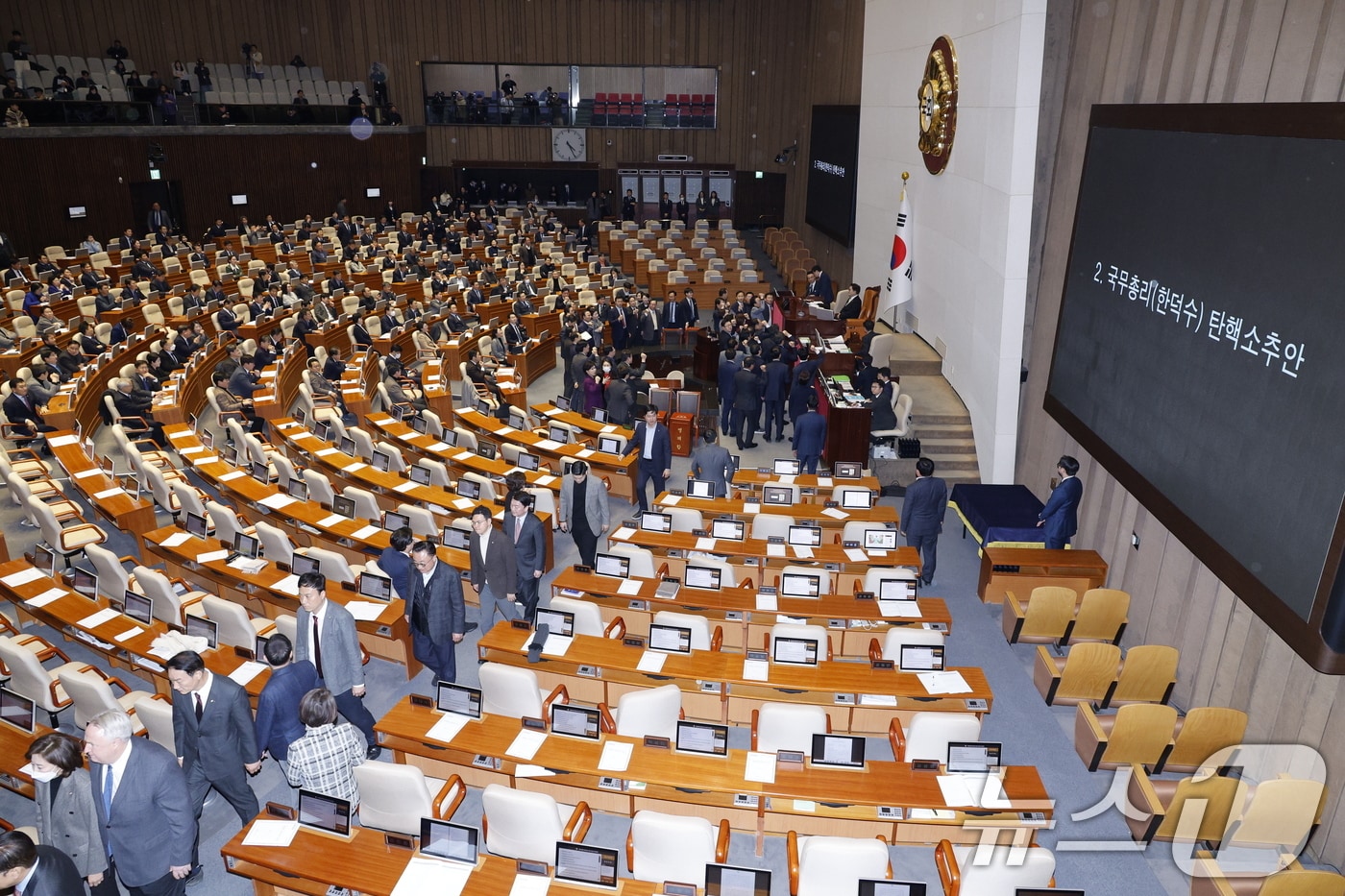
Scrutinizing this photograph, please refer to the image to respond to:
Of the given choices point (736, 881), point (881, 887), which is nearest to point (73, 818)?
point (736, 881)

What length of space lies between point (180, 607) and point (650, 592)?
4.06 metres

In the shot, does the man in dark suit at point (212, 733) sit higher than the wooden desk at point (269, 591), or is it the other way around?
the man in dark suit at point (212, 733)

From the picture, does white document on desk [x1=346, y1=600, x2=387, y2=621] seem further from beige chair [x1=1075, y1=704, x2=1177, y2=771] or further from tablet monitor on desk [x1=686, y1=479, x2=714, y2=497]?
beige chair [x1=1075, y1=704, x2=1177, y2=771]

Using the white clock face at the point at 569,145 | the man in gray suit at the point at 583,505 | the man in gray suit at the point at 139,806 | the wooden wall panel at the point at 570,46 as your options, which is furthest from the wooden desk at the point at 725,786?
the white clock face at the point at 569,145

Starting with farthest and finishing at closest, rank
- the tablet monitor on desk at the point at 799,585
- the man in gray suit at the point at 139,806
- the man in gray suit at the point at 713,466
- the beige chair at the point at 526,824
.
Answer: the man in gray suit at the point at 713,466 → the tablet monitor on desk at the point at 799,585 → the beige chair at the point at 526,824 → the man in gray suit at the point at 139,806

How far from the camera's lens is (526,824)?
202 inches

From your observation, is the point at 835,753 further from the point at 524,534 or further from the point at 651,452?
the point at 651,452

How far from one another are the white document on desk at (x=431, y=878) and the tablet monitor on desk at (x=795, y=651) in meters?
2.93

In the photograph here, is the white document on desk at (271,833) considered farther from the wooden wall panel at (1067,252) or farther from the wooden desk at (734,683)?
the wooden wall panel at (1067,252)

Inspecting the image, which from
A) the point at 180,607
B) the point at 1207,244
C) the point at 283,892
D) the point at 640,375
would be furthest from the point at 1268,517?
the point at 640,375

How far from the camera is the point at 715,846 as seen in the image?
523cm

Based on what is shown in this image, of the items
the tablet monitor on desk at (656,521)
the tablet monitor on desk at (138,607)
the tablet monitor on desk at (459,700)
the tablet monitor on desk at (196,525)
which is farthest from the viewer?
the tablet monitor on desk at (656,521)

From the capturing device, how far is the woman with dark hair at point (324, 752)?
194 inches

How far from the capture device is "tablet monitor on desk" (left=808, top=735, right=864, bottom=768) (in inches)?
222
